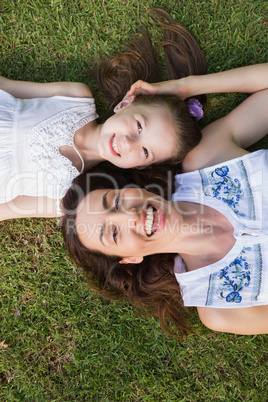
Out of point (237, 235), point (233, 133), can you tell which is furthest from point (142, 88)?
point (237, 235)

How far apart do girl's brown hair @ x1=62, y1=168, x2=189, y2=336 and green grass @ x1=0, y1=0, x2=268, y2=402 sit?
0.22 m

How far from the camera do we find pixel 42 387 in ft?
11.8

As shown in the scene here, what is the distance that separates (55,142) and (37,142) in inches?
6.3

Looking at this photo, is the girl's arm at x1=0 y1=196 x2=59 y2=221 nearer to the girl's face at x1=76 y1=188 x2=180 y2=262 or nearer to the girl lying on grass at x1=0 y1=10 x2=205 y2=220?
the girl lying on grass at x1=0 y1=10 x2=205 y2=220

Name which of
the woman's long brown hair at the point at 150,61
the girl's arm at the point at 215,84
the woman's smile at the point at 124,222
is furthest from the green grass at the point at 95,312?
the woman's smile at the point at 124,222

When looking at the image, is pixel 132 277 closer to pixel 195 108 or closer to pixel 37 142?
pixel 37 142

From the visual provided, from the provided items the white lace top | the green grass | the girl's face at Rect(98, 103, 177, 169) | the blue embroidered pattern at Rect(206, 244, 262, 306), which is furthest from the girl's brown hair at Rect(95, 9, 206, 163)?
the blue embroidered pattern at Rect(206, 244, 262, 306)

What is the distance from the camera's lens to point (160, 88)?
10.4 ft

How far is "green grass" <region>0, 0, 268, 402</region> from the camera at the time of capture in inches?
137

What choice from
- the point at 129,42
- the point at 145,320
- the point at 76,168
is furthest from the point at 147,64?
the point at 145,320

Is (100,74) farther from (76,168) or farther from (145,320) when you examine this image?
(145,320)

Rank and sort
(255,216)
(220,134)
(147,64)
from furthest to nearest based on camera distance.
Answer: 1. (147,64)
2. (220,134)
3. (255,216)

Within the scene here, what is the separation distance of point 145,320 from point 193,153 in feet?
5.78

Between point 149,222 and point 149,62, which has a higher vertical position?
point 149,62
